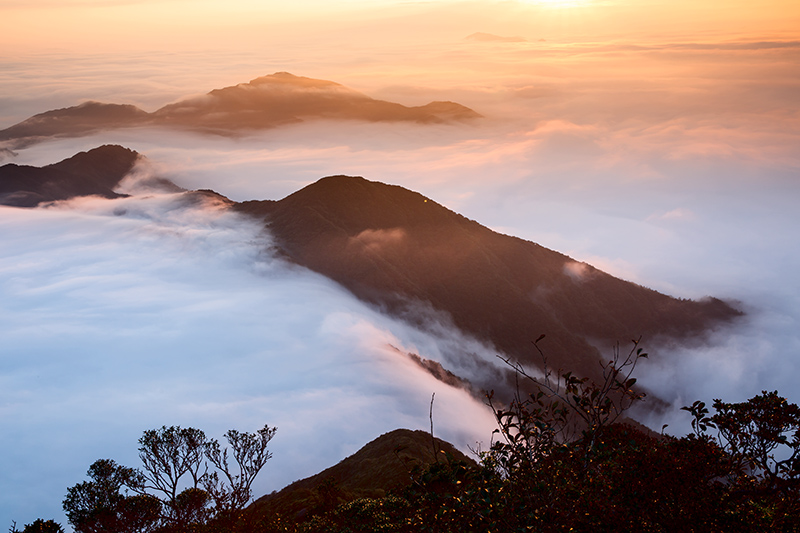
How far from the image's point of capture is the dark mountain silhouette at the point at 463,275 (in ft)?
495

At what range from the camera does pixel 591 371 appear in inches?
→ 5620

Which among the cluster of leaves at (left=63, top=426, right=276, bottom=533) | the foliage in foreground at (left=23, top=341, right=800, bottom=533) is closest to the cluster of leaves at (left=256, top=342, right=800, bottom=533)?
the foliage in foreground at (left=23, top=341, right=800, bottom=533)

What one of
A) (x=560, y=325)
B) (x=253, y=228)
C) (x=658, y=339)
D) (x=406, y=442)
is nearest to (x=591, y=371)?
(x=560, y=325)

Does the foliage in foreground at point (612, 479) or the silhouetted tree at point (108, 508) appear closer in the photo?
the foliage in foreground at point (612, 479)

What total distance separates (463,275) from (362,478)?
9590cm

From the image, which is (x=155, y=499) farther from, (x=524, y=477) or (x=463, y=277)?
(x=463, y=277)

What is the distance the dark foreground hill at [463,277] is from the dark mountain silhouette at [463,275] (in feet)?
1.03

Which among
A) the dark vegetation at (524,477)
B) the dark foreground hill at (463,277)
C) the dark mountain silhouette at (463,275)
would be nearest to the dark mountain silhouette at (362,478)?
the dark vegetation at (524,477)

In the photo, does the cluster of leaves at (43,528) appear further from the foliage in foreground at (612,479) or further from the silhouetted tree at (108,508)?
the foliage in foreground at (612,479)

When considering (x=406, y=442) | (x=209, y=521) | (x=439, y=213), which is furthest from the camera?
(x=439, y=213)

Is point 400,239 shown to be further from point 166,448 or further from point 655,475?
point 655,475

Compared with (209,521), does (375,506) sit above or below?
above

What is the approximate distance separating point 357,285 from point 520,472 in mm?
136787

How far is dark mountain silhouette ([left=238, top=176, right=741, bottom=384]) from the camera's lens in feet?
495
